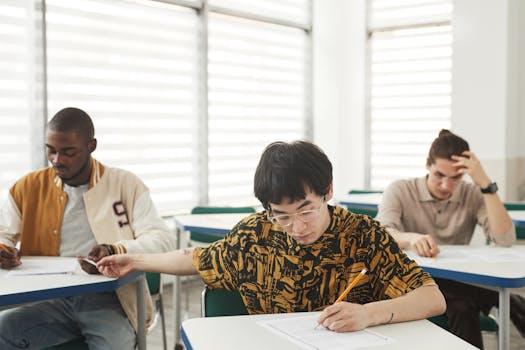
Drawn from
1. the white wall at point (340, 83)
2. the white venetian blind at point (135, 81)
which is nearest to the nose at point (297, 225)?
the white venetian blind at point (135, 81)

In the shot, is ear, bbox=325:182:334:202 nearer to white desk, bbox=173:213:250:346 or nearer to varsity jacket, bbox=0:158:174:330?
varsity jacket, bbox=0:158:174:330

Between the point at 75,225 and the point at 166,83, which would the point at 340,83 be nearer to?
the point at 166,83

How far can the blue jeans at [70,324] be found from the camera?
243cm

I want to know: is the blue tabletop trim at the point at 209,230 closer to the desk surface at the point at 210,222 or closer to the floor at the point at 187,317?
the desk surface at the point at 210,222

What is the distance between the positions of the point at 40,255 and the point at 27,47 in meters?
2.18

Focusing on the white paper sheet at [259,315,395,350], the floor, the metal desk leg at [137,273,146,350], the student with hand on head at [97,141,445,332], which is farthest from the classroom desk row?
the metal desk leg at [137,273,146,350]

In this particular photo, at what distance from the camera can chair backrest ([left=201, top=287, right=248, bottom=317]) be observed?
82.3 inches

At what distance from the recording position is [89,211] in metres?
2.76

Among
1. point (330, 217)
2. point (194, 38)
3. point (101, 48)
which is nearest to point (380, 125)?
point (194, 38)

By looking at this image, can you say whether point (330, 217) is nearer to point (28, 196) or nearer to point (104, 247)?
point (104, 247)

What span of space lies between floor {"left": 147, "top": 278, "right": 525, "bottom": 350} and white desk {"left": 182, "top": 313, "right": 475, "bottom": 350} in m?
1.49

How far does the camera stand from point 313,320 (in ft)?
5.85

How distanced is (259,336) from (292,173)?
0.48 meters

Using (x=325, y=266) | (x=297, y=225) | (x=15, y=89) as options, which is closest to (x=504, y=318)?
(x=325, y=266)
